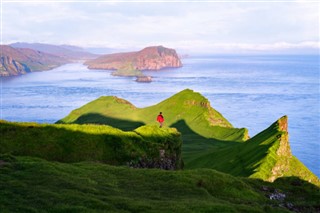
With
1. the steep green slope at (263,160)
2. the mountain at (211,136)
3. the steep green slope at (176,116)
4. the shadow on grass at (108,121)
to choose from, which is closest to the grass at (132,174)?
the steep green slope at (263,160)

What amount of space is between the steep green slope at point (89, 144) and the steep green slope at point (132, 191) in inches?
361

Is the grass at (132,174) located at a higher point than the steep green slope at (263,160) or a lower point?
higher

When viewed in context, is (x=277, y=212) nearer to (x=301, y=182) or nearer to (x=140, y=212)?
(x=140, y=212)

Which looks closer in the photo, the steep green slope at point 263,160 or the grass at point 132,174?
the grass at point 132,174

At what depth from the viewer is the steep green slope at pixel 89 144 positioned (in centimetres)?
4631

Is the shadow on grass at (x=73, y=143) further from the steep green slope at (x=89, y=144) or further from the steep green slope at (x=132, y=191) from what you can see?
the steep green slope at (x=132, y=191)

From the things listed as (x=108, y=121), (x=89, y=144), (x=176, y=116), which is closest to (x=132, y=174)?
(x=89, y=144)

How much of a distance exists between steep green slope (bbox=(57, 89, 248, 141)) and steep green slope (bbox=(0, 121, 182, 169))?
77.8m

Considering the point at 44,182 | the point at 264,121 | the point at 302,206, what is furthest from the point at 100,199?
the point at 264,121

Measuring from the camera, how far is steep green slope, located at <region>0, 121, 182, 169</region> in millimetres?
46312

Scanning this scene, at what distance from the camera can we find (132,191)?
3023 cm

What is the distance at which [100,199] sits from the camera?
26.3 meters

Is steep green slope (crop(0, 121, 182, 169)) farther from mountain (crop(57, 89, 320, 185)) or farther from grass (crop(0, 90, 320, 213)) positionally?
mountain (crop(57, 89, 320, 185))

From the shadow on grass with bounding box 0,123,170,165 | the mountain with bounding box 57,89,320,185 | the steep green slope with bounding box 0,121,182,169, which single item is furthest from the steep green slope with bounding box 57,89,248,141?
the shadow on grass with bounding box 0,123,170,165
